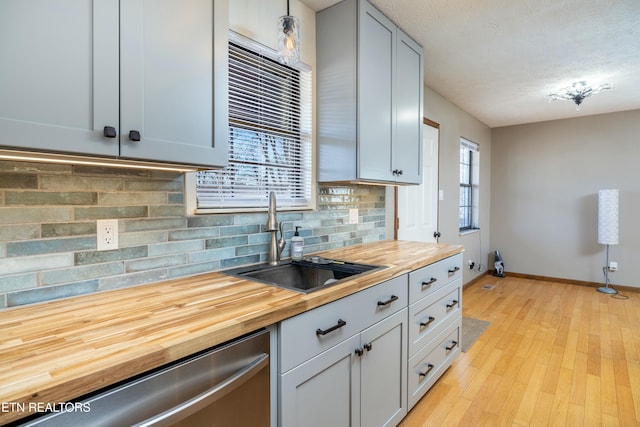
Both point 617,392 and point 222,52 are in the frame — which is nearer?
point 222,52

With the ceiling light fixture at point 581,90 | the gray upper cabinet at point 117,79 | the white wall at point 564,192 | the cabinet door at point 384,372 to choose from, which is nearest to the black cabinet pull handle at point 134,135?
the gray upper cabinet at point 117,79

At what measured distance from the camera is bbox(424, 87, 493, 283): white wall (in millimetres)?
3773

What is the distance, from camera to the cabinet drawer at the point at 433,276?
1838mm

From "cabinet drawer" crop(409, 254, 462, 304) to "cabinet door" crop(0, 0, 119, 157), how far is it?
1545mm

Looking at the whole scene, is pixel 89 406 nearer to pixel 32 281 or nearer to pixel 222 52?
pixel 32 281

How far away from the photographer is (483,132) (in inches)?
203

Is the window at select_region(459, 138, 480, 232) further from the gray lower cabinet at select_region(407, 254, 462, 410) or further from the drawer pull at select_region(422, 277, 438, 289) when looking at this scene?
the drawer pull at select_region(422, 277, 438, 289)

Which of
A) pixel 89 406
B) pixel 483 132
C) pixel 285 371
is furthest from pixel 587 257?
pixel 89 406

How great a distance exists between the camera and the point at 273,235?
178 centimetres

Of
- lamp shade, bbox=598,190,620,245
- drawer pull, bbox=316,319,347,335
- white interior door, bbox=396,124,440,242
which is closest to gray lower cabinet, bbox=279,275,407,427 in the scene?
drawer pull, bbox=316,319,347,335

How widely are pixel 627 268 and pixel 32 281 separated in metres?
6.18

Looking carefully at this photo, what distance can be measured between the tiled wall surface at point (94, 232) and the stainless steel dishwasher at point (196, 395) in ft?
2.04

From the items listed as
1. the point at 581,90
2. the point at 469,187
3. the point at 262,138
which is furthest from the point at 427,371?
the point at 469,187

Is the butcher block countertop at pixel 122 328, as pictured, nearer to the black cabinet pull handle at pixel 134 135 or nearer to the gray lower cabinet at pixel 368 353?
the gray lower cabinet at pixel 368 353
